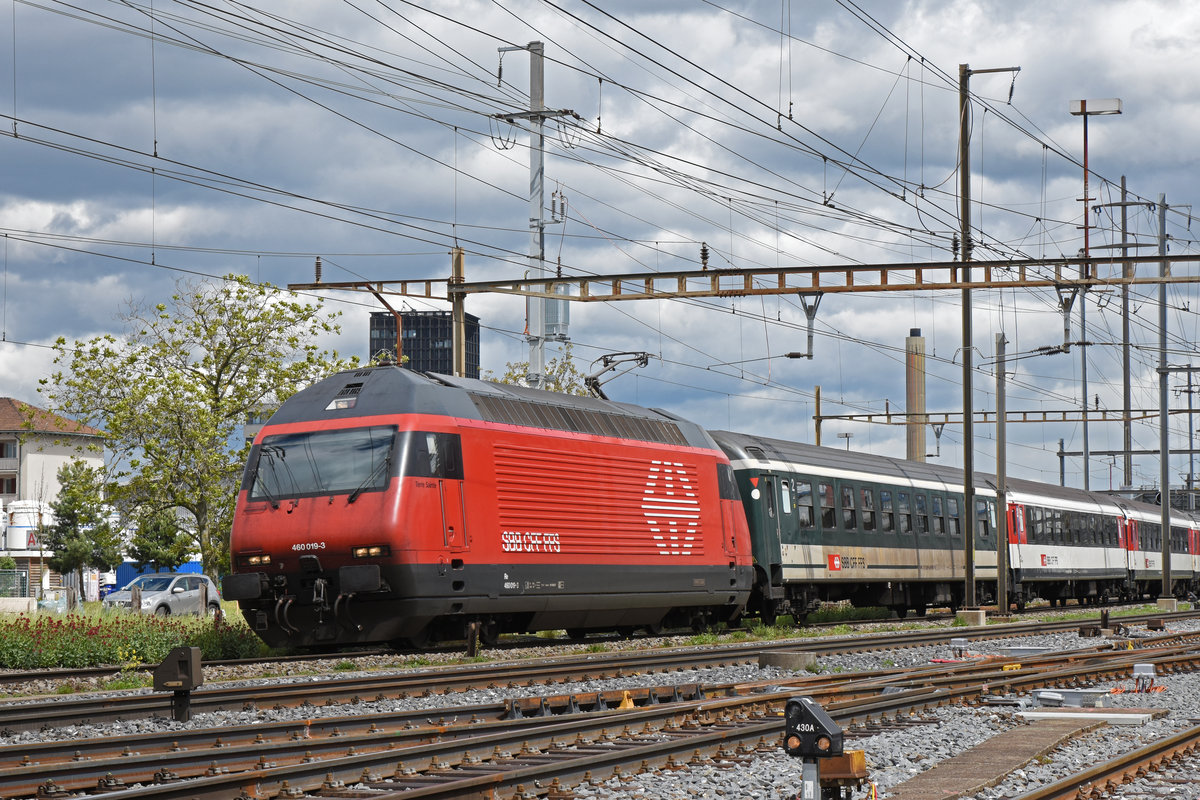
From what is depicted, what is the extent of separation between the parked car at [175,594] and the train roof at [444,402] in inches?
628

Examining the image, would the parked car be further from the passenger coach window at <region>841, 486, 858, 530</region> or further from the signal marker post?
the signal marker post

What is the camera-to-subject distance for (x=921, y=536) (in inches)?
1312

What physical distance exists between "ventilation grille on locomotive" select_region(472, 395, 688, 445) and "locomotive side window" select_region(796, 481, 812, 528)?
176 inches

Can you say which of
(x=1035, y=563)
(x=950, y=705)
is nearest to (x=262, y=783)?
(x=950, y=705)

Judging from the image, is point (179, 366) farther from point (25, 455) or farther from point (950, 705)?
point (25, 455)

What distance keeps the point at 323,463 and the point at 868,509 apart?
15209mm

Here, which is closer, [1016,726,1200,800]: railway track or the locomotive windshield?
[1016,726,1200,800]: railway track

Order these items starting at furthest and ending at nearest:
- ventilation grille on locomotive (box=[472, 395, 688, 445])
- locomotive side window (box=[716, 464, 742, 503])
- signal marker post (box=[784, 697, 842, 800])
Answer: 1. locomotive side window (box=[716, 464, 742, 503])
2. ventilation grille on locomotive (box=[472, 395, 688, 445])
3. signal marker post (box=[784, 697, 842, 800])

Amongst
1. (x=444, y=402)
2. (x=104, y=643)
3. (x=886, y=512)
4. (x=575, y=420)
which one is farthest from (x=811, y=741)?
(x=886, y=512)

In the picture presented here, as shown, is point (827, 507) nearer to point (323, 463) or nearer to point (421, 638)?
point (421, 638)

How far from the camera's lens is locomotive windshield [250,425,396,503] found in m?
18.2

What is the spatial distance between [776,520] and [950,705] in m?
13.0

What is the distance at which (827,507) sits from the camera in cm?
2883

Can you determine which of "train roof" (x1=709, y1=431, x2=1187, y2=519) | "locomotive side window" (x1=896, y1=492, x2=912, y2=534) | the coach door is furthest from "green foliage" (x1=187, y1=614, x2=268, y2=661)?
"locomotive side window" (x1=896, y1=492, x2=912, y2=534)
